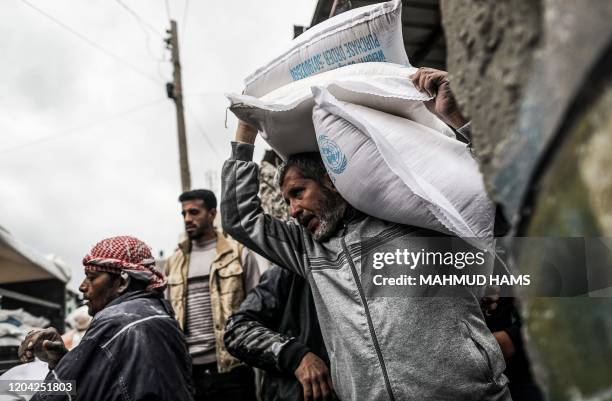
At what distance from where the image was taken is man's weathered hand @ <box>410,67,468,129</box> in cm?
156

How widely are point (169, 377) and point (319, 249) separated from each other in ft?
3.01

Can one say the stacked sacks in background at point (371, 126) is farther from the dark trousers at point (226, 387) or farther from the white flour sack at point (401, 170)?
the dark trousers at point (226, 387)

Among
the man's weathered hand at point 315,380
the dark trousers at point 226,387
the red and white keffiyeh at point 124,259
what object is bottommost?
the dark trousers at point 226,387

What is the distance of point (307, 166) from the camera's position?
208 centimetres

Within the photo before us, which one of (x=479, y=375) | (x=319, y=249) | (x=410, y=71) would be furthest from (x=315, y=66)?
(x=479, y=375)

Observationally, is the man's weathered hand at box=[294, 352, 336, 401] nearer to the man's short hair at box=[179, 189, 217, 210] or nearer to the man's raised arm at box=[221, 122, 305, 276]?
the man's raised arm at box=[221, 122, 305, 276]

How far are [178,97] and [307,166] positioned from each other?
785cm

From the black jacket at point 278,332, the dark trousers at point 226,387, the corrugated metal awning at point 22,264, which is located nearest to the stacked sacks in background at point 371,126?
the black jacket at point 278,332

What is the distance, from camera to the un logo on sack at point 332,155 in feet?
5.66

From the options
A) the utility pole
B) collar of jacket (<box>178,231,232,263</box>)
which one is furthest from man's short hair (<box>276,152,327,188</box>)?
the utility pole

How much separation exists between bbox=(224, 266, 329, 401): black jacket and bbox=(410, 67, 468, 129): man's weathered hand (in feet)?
3.30

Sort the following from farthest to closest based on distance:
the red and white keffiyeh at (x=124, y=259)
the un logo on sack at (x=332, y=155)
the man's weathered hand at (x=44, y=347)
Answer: the red and white keffiyeh at (x=124, y=259) < the man's weathered hand at (x=44, y=347) < the un logo on sack at (x=332, y=155)

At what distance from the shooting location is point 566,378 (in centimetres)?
50

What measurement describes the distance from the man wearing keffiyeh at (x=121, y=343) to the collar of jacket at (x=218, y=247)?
2.88 ft
